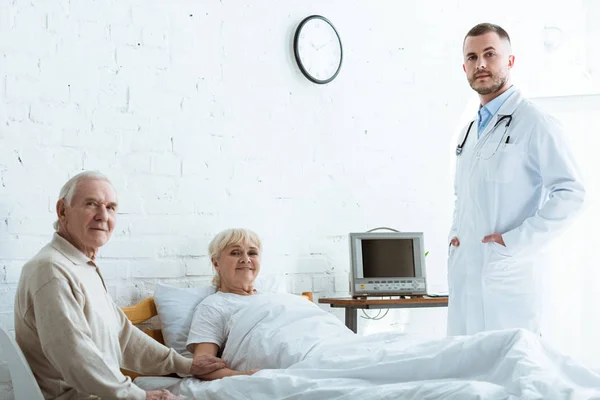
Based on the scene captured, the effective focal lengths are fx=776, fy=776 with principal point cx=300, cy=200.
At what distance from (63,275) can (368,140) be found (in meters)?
2.14

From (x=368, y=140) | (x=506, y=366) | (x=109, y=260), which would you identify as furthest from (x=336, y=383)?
(x=368, y=140)

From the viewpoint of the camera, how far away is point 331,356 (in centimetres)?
238

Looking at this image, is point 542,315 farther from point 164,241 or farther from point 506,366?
point 164,241

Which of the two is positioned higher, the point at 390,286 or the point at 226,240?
the point at 226,240

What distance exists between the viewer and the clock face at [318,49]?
3.68 m

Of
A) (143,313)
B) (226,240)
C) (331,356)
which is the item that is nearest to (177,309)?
(143,313)

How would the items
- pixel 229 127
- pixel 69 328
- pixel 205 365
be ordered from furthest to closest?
pixel 229 127 → pixel 205 365 → pixel 69 328

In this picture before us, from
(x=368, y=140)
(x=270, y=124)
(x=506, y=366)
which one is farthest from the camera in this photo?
(x=368, y=140)

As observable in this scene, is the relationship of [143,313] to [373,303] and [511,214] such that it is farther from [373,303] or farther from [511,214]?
[511,214]

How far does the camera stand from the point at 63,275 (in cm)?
208

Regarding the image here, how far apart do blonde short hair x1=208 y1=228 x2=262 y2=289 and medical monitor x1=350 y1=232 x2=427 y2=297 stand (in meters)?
0.64

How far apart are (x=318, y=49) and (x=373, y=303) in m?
1.25

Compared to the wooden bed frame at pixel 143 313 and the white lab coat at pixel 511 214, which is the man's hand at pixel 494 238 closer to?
the white lab coat at pixel 511 214

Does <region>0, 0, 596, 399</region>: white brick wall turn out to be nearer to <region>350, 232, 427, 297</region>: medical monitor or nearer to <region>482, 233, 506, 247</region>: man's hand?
<region>350, 232, 427, 297</region>: medical monitor
